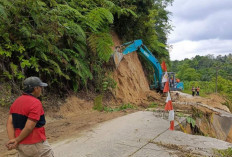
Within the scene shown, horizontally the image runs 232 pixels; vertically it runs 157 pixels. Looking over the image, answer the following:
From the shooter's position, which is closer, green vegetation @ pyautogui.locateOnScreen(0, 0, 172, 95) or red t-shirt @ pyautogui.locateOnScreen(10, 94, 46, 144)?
red t-shirt @ pyautogui.locateOnScreen(10, 94, 46, 144)

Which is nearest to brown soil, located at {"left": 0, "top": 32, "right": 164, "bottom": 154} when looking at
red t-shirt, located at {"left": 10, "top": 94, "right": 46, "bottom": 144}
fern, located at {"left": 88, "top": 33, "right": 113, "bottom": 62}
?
fern, located at {"left": 88, "top": 33, "right": 113, "bottom": 62}

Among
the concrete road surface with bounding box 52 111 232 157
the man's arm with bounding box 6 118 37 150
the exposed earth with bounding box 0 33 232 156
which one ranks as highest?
the man's arm with bounding box 6 118 37 150

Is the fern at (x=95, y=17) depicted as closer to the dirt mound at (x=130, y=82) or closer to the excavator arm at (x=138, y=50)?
the excavator arm at (x=138, y=50)

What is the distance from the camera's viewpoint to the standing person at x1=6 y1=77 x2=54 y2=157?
257 cm

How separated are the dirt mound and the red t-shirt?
28.5 ft

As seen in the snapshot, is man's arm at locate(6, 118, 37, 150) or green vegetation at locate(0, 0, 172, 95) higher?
green vegetation at locate(0, 0, 172, 95)

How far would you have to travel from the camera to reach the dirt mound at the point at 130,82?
1225 cm

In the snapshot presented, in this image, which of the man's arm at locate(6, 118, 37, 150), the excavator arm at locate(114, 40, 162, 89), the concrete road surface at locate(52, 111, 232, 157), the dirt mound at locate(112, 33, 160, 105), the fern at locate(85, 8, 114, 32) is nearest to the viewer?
the man's arm at locate(6, 118, 37, 150)

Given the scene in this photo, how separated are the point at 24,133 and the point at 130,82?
11.4 metres

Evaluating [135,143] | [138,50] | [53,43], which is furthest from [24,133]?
[138,50]

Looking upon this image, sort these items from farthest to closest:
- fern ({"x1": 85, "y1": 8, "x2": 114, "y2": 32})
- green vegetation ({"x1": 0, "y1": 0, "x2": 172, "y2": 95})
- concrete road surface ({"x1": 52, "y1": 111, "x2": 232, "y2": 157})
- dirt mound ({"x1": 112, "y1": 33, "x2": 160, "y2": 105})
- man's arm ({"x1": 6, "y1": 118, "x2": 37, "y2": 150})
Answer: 1. dirt mound ({"x1": 112, "y1": 33, "x2": 160, "y2": 105})
2. fern ({"x1": 85, "y1": 8, "x2": 114, "y2": 32})
3. green vegetation ({"x1": 0, "y1": 0, "x2": 172, "y2": 95})
4. concrete road surface ({"x1": 52, "y1": 111, "x2": 232, "y2": 157})
5. man's arm ({"x1": 6, "y1": 118, "x2": 37, "y2": 150})

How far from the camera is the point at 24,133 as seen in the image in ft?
8.40

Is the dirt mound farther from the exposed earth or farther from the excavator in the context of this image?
the excavator

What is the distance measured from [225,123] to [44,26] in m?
9.56
